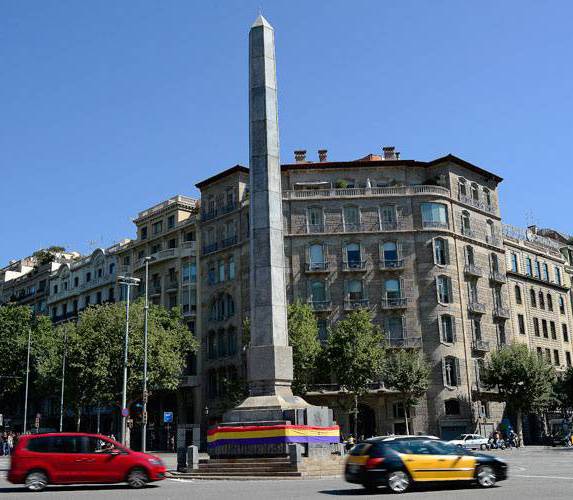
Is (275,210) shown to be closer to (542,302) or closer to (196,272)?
(196,272)

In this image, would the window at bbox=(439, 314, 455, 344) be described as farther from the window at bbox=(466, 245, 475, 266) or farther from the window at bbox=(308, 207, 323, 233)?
the window at bbox=(308, 207, 323, 233)

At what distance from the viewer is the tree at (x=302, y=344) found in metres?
49.5

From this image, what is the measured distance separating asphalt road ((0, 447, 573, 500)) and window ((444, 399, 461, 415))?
33.2 metres

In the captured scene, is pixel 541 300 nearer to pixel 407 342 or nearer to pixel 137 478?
pixel 407 342

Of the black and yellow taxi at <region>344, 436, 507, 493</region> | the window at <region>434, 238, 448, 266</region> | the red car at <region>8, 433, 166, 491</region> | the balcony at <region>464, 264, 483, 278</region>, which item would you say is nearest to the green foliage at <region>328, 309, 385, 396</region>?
the window at <region>434, 238, 448, 266</region>

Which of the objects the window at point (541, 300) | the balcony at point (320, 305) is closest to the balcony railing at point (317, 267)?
the balcony at point (320, 305)

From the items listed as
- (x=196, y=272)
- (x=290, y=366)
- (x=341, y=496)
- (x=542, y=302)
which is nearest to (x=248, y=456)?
(x=290, y=366)

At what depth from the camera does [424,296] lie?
184 ft

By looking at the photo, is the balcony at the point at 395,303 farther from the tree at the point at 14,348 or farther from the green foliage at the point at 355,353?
the tree at the point at 14,348

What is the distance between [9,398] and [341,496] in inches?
2319

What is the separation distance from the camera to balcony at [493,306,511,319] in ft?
197

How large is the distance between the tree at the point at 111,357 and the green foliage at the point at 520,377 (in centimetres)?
2398

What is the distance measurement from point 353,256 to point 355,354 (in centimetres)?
1003

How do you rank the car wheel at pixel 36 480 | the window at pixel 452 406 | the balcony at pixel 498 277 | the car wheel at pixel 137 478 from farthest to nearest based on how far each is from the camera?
the balcony at pixel 498 277 < the window at pixel 452 406 < the car wheel at pixel 137 478 < the car wheel at pixel 36 480
